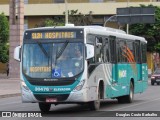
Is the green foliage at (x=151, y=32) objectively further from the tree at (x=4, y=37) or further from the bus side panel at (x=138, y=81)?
the bus side panel at (x=138, y=81)

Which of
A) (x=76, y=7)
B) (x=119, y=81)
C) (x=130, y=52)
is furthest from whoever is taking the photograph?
(x=76, y=7)

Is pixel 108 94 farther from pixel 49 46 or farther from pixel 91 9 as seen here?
pixel 91 9

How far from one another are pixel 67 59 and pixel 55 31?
1170 millimetres

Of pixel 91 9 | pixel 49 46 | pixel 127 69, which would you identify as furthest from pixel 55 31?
pixel 91 9

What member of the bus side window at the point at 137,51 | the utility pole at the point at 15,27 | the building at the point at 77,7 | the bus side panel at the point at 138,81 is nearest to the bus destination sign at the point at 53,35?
the bus side window at the point at 137,51

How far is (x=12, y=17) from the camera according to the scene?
5962 centimetres

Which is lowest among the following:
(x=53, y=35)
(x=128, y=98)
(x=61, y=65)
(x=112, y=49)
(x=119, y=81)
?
(x=128, y=98)

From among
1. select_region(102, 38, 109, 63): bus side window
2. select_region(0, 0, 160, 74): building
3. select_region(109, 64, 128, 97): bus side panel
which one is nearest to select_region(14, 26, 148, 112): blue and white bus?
select_region(102, 38, 109, 63): bus side window

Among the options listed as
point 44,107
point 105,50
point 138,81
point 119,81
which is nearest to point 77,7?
point 138,81

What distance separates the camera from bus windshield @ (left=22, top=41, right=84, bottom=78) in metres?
17.6

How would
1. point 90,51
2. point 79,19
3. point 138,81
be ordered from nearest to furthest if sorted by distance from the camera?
point 90,51, point 138,81, point 79,19

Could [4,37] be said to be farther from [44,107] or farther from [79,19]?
[44,107]

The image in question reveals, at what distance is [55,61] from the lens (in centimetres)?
1769

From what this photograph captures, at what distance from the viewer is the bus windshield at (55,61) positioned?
57.8 ft
